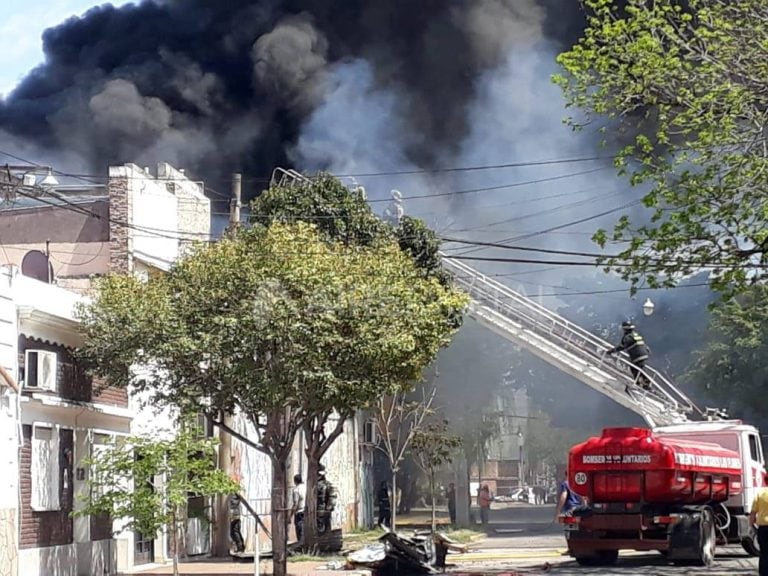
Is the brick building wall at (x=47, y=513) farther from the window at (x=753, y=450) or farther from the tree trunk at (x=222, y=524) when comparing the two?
the window at (x=753, y=450)

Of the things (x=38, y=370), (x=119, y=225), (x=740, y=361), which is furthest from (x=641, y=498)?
(x=740, y=361)

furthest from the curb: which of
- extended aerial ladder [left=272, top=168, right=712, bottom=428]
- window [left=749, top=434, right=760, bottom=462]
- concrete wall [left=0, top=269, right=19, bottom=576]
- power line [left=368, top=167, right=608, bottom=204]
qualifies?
power line [left=368, top=167, right=608, bottom=204]

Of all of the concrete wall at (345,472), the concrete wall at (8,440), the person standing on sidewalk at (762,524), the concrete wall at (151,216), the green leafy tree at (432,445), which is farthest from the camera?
the concrete wall at (345,472)

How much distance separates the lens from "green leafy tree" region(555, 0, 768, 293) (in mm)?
17766

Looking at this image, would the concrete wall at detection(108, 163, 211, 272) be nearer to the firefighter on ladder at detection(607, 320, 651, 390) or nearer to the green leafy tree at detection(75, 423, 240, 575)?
the green leafy tree at detection(75, 423, 240, 575)

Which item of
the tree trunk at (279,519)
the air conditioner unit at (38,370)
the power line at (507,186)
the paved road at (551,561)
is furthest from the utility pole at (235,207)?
the power line at (507,186)

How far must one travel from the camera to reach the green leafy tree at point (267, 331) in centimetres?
2047

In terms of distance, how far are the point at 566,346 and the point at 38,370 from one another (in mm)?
18475

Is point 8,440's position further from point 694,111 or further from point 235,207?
point 694,111

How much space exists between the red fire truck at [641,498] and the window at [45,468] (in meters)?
9.09

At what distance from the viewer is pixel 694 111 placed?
1772cm

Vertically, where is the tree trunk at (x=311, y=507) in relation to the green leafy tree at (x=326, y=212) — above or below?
below

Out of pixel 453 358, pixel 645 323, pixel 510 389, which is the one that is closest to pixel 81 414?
pixel 453 358

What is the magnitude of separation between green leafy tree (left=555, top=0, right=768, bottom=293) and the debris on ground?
6509 mm
